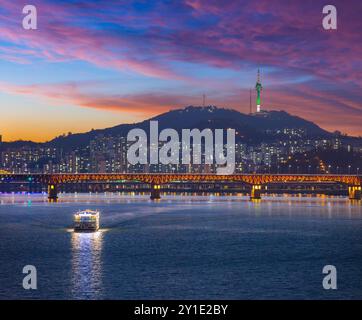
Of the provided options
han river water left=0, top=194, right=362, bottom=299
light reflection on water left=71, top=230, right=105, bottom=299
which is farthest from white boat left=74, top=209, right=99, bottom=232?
light reflection on water left=71, top=230, right=105, bottom=299

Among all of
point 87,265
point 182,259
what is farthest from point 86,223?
point 87,265

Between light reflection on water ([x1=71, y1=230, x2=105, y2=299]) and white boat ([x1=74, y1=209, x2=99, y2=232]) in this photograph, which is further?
white boat ([x1=74, y1=209, x2=99, y2=232])

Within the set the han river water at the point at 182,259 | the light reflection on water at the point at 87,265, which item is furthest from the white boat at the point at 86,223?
the light reflection on water at the point at 87,265

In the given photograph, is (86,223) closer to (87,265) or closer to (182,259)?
(182,259)

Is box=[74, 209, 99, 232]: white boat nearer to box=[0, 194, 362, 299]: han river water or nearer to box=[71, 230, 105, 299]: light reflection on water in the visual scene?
box=[0, 194, 362, 299]: han river water

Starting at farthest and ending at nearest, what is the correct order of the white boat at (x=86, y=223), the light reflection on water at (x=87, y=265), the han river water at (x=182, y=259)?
the white boat at (x=86, y=223) → the han river water at (x=182, y=259) → the light reflection on water at (x=87, y=265)

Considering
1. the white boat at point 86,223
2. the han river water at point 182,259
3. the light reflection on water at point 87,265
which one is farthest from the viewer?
the white boat at point 86,223

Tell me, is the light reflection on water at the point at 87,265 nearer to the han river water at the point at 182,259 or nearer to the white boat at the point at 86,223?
the han river water at the point at 182,259

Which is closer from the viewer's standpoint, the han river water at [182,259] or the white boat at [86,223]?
the han river water at [182,259]
